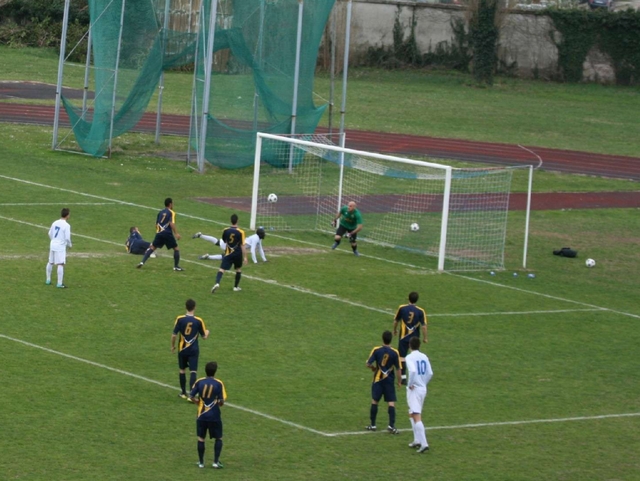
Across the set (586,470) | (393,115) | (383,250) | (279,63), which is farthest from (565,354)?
(393,115)

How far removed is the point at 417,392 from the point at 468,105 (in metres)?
45.8

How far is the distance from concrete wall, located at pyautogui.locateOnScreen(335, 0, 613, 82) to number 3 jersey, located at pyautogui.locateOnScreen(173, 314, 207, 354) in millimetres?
54123

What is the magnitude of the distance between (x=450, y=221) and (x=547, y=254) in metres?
2.70

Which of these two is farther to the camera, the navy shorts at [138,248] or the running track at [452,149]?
the running track at [452,149]

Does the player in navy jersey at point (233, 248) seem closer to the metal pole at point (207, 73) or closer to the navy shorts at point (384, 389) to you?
the navy shorts at point (384, 389)

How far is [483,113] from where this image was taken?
58000 mm

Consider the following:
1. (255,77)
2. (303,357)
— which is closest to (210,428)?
(303,357)

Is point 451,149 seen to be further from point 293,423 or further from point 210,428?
point 210,428

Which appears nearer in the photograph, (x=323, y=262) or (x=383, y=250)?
(x=323, y=262)

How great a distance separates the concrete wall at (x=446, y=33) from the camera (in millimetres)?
69312

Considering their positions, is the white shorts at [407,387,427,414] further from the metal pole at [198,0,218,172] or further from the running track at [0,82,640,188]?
the running track at [0,82,640,188]

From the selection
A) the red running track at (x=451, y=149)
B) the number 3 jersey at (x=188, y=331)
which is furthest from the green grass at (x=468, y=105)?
the number 3 jersey at (x=188, y=331)

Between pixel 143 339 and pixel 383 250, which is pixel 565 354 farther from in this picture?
pixel 383 250

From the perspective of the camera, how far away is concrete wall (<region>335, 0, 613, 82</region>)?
69.3m
